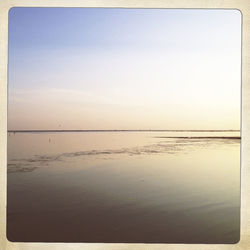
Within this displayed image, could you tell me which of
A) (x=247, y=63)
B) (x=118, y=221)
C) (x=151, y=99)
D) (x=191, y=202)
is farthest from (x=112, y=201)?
(x=247, y=63)

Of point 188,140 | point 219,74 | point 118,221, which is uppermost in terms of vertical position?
point 219,74

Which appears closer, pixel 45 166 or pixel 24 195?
pixel 24 195

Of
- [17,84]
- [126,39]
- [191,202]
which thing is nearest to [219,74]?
[126,39]

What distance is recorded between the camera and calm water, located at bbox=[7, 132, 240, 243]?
2.30 m

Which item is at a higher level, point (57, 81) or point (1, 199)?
point (57, 81)

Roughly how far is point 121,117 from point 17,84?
66 cm

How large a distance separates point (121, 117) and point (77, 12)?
689mm

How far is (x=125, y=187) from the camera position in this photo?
100 inches

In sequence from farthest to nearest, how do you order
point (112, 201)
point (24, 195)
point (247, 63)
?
point (112, 201), point (24, 195), point (247, 63)

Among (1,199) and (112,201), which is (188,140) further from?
(1,199)

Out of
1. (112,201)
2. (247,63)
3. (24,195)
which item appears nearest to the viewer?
(247,63)

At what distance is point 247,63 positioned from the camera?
6.44ft

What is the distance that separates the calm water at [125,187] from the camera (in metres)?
2.30

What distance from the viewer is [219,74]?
233cm
